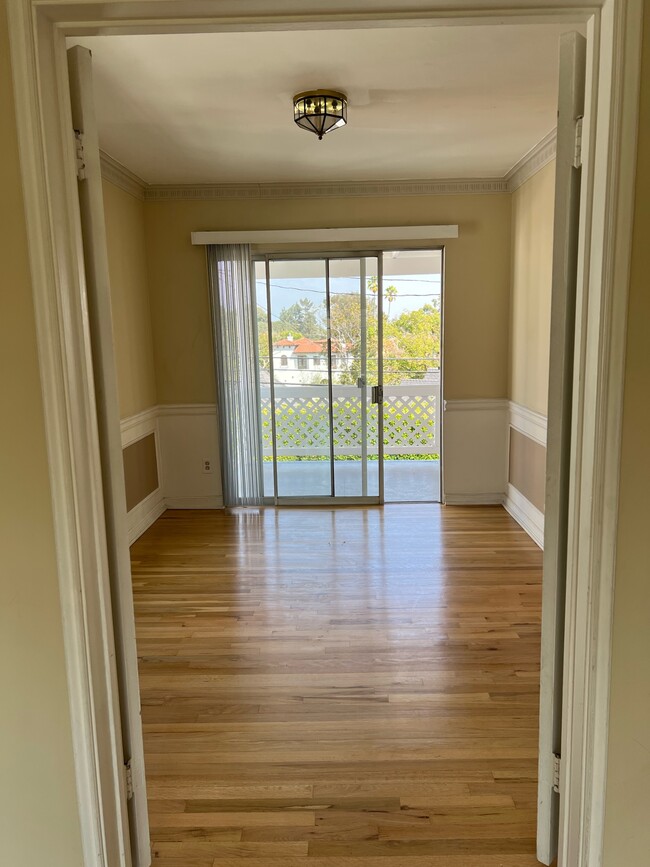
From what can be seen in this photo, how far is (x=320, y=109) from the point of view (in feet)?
9.54

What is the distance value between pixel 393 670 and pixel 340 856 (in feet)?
3.19

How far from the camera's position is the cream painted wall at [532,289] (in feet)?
12.9

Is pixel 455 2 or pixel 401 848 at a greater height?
pixel 455 2

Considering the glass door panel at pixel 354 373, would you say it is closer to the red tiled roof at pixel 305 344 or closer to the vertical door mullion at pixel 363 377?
the vertical door mullion at pixel 363 377

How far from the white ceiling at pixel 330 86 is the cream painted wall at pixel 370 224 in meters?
0.37

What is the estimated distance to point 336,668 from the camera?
2631mm

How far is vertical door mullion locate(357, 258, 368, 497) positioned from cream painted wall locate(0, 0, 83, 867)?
3834 millimetres

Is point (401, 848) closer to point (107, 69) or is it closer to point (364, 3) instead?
point (364, 3)

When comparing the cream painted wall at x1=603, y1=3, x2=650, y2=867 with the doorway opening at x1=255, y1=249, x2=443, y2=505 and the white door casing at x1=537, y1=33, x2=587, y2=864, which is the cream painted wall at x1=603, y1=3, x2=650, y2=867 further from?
the doorway opening at x1=255, y1=249, x2=443, y2=505

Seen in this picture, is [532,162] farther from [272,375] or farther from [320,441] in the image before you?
[320,441]

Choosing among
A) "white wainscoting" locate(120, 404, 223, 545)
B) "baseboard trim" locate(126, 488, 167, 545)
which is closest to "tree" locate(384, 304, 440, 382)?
"white wainscoting" locate(120, 404, 223, 545)

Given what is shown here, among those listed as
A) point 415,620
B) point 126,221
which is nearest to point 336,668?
point 415,620

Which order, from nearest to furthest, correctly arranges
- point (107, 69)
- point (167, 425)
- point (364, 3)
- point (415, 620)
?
point (364, 3), point (107, 69), point (415, 620), point (167, 425)

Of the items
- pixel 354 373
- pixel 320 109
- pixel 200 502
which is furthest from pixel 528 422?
pixel 200 502
